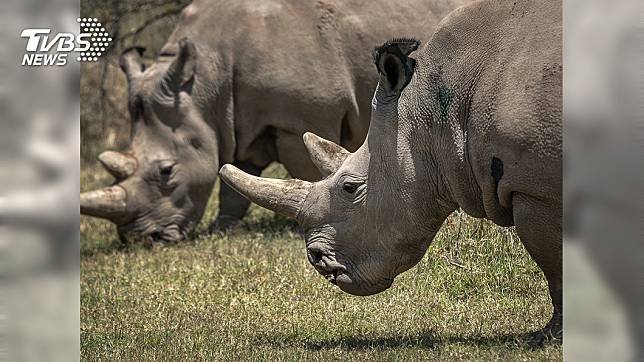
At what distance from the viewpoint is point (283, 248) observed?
9.73 metres

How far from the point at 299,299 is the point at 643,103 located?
348 centimetres

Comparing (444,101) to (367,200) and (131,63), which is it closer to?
(367,200)

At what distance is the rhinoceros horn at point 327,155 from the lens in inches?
259

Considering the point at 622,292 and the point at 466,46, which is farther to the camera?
the point at 466,46

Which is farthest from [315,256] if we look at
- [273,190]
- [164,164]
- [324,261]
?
[164,164]

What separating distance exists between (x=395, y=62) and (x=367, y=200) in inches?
26.4

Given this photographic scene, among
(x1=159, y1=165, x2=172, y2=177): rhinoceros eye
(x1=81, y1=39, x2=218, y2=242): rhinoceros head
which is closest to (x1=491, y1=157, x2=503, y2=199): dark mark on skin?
(x1=81, y1=39, x2=218, y2=242): rhinoceros head

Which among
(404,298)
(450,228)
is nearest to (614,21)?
(404,298)

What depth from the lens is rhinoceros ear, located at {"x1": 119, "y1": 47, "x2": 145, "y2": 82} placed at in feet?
35.9

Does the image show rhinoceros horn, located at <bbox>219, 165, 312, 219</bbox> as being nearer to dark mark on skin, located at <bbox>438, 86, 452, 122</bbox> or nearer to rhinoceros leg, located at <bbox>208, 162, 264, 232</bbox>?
dark mark on skin, located at <bbox>438, 86, 452, 122</bbox>

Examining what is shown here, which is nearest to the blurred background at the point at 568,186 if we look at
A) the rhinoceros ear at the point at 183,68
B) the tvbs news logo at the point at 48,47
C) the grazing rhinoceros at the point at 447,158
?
the tvbs news logo at the point at 48,47

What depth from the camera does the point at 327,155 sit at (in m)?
6.62

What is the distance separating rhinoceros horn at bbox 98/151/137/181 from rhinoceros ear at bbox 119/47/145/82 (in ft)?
2.27

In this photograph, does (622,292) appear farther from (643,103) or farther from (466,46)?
(466,46)
